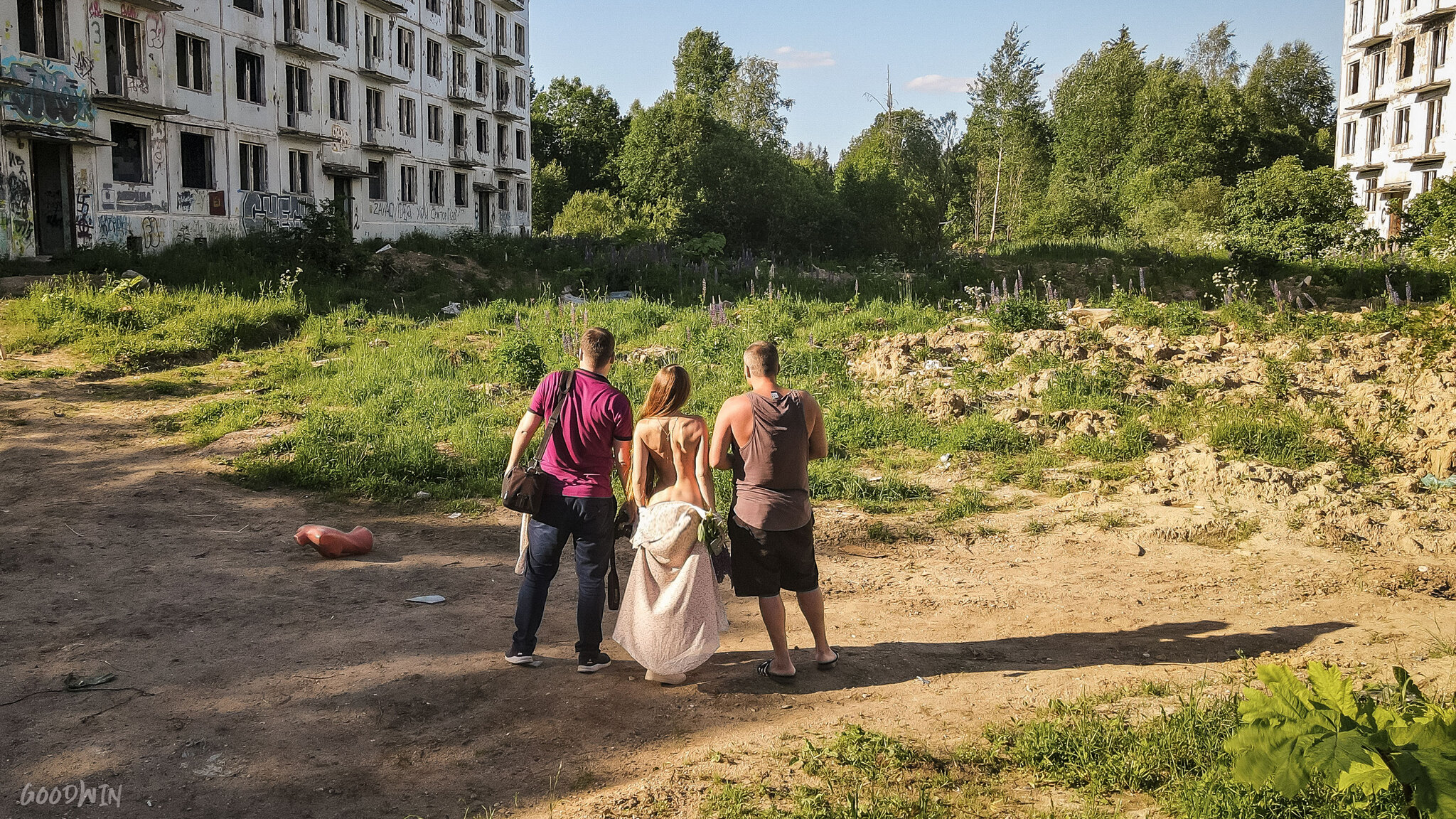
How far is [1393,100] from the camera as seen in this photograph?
1602 inches

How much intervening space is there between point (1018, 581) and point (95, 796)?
17.8 feet

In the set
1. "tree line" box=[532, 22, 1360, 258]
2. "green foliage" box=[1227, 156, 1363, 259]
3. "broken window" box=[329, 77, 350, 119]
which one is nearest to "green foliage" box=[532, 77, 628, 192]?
"tree line" box=[532, 22, 1360, 258]

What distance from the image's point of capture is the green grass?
3.39 metres

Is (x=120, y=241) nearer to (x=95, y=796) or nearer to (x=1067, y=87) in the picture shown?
(x=95, y=796)

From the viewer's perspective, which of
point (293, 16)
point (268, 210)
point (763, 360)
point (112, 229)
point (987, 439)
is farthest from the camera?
point (293, 16)

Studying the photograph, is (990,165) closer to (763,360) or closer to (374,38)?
(374,38)

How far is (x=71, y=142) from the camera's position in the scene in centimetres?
2142

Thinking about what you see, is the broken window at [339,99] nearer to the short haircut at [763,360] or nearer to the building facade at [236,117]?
the building facade at [236,117]

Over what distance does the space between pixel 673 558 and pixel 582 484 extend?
1.97ft

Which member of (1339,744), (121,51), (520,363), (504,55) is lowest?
(1339,744)

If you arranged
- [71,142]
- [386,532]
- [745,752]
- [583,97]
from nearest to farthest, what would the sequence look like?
[745,752], [386,532], [71,142], [583,97]

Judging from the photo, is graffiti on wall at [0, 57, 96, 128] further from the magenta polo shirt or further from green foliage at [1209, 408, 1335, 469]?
green foliage at [1209, 408, 1335, 469]

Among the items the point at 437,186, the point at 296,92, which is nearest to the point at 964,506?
the point at 296,92

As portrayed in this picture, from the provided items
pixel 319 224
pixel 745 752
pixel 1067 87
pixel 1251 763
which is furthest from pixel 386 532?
pixel 1067 87
